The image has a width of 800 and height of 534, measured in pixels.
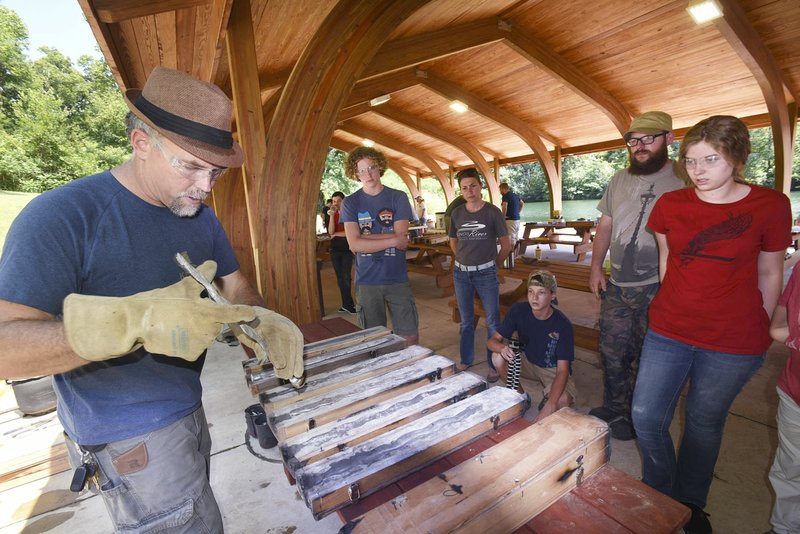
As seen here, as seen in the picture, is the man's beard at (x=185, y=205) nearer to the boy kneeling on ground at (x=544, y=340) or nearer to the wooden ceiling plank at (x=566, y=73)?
the boy kneeling on ground at (x=544, y=340)

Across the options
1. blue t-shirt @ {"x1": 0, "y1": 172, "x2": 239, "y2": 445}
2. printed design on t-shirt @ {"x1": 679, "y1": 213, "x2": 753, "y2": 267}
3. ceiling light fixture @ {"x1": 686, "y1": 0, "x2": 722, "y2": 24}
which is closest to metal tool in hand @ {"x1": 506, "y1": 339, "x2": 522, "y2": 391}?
printed design on t-shirt @ {"x1": 679, "y1": 213, "x2": 753, "y2": 267}

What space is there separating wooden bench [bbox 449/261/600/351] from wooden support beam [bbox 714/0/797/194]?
4502 mm

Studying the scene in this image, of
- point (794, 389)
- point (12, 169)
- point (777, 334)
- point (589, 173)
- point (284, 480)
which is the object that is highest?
point (12, 169)

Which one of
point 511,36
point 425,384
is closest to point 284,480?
point 425,384

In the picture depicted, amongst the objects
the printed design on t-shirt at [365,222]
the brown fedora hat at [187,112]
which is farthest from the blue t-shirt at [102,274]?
the printed design on t-shirt at [365,222]

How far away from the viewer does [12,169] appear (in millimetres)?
21016

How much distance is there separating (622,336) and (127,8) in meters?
4.55

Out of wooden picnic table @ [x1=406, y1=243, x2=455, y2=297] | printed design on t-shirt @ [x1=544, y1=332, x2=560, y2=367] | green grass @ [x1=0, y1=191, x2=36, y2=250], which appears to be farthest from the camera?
green grass @ [x1=0, y1=191, x2=36, y2=250]

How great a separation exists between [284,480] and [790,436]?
9.06 ft

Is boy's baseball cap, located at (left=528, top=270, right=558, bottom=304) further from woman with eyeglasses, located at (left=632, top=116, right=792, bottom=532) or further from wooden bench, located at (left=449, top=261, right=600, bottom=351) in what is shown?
wooden bench, located at (left=449, top=261, right=600, bottom=351)

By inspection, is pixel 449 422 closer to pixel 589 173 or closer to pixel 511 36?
pixel 511 36

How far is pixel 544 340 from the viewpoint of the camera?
2816mm

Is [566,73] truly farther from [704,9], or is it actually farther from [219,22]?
[219,22]

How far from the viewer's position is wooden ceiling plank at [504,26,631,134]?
694 cm
